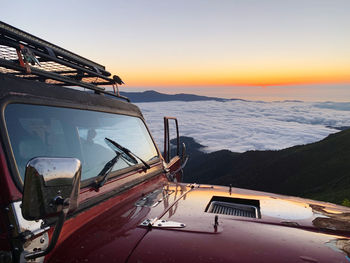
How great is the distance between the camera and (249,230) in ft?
6.18

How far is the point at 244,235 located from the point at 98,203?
3.67ft

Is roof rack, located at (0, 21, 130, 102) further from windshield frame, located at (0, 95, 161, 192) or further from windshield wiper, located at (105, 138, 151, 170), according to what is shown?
windshield wiper, located at (105, 138, 151, 170)

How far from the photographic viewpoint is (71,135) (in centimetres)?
238

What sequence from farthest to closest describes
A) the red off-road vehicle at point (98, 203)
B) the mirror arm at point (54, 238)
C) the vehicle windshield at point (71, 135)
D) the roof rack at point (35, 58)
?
1. the roof rack at point (35, 58)
2. the vehicle windshield at point (71, 135)
3. the red off-road vehicle at point (98, 203)
4. the mirror arm at point (54, 238)

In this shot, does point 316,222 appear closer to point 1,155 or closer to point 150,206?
point 150,206

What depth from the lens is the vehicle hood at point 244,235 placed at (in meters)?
1.52

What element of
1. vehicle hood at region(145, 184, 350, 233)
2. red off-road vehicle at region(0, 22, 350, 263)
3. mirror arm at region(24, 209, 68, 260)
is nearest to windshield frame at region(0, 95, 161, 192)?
red off-road vehicle at region(0, 22, 350, 263)

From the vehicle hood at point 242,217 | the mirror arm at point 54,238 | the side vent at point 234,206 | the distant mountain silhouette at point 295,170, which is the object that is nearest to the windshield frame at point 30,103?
the mirror arm at point 54,238

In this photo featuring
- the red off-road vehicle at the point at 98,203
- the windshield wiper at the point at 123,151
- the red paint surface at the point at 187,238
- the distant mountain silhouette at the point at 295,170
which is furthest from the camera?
the distant mountain silhouette at the point at 295,170

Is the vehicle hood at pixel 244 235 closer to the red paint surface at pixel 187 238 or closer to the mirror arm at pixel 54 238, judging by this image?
the red paint surface at pixel 187 238

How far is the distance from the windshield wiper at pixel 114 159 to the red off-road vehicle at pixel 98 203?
0.04 feet

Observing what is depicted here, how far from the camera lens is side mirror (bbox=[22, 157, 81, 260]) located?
1118 millimetres

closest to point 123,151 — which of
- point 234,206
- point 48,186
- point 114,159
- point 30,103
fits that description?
point 114,159

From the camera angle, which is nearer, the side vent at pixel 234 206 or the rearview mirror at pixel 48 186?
the rearview mirror at pixel 48 186
